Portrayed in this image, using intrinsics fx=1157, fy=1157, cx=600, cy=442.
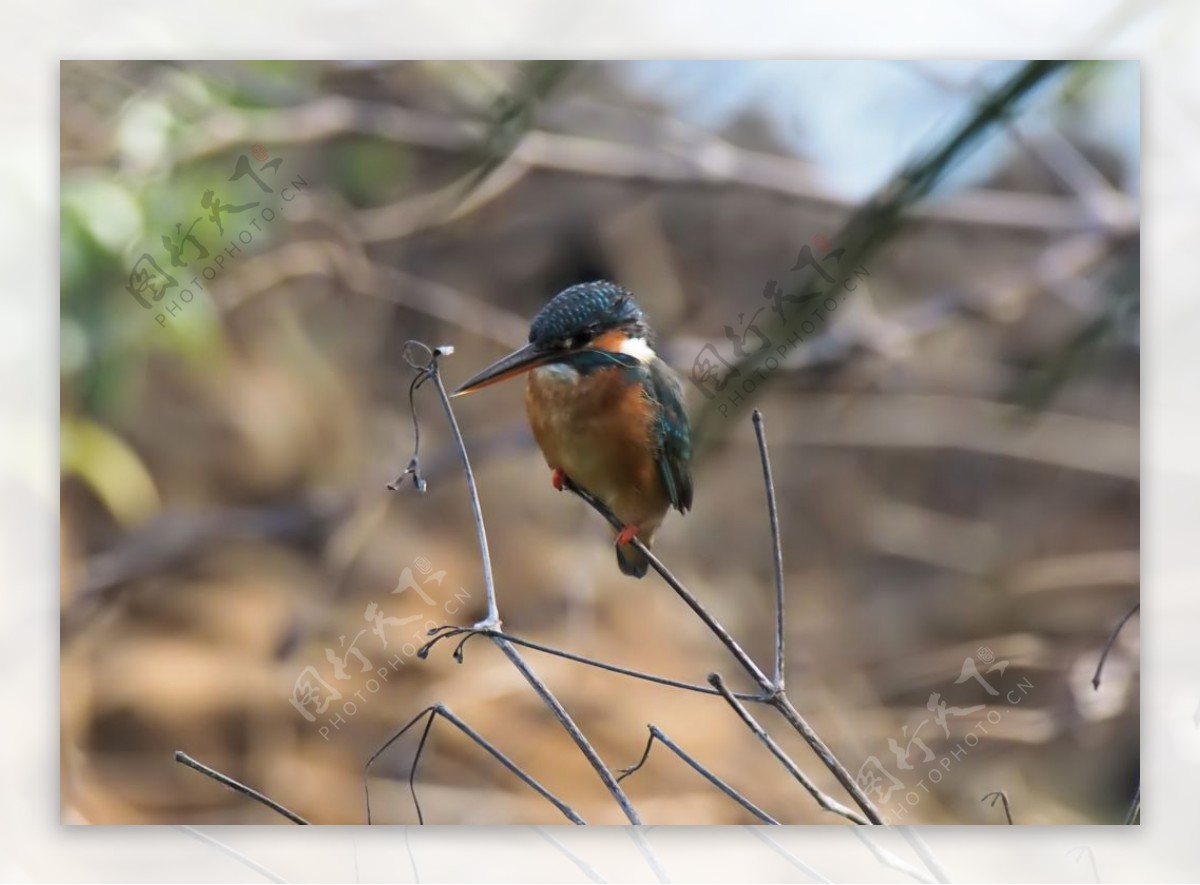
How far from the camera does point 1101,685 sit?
6.21ft

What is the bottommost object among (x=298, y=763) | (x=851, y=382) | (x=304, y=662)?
(x=298, y=763)

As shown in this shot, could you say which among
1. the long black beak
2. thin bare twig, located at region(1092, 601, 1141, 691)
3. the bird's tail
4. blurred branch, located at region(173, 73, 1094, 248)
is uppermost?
blurred branch, located at region(173, 73, 1094, 248)

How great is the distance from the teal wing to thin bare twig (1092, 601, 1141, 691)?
2.36 feet

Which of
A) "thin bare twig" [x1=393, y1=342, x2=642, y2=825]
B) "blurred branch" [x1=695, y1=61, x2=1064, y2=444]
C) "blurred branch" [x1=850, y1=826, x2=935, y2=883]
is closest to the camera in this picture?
"blurred branch" [x1=695, y1=61, x2=1064, y2=444]

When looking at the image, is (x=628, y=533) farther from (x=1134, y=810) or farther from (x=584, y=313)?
(x=1134, y=810)

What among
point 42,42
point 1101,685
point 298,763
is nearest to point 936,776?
point 1101,685

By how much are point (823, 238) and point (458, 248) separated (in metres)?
0.60

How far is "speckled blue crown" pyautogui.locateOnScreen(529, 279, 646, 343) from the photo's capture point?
1.87 meters

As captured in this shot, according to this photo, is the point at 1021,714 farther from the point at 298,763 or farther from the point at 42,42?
the point at 42,42

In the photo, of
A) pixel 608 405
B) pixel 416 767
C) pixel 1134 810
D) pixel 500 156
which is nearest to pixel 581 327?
pixel 608 405

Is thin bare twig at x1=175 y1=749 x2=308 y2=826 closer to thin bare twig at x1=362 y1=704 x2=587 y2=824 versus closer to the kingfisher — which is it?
thin bare twig at x1=362 y1=704 x2=587 y2=824

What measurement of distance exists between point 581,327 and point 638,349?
4.0 inches

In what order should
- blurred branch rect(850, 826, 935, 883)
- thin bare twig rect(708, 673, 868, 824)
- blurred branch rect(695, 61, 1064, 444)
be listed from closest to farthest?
blurred branch rect(695, 61, 1064, 444), thin bare twig rect(708, 673, 868, 824), blurred branch rect(850, 826, 935, 883)

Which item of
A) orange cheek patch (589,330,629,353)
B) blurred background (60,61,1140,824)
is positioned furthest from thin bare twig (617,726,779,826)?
orange cheek patch (589,330,629,353)
